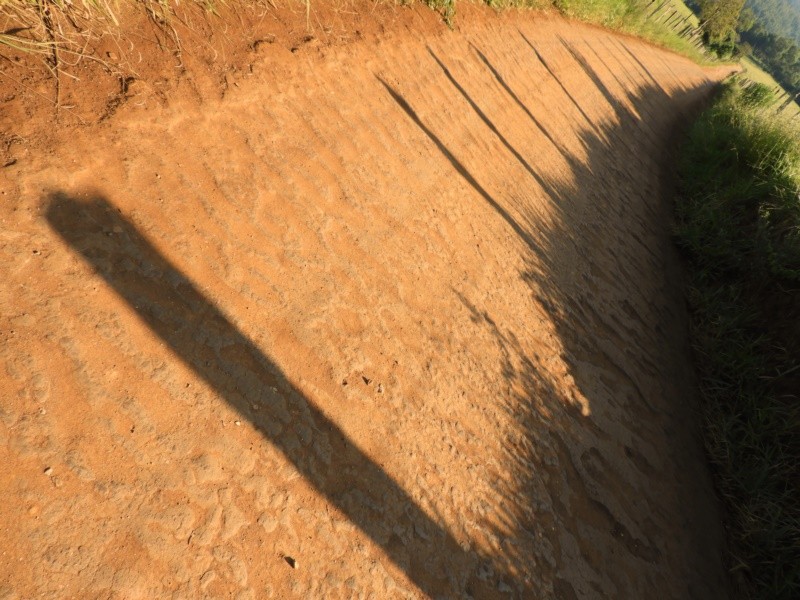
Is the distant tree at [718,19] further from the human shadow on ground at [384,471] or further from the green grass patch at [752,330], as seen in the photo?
the human shadow on ground at [384,471]

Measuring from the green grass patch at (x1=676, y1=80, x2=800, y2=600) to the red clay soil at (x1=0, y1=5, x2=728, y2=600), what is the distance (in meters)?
0.25

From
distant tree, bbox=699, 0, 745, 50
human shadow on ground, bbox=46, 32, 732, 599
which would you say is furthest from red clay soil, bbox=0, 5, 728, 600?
distant tree, bbox=699, 0, 745, 50

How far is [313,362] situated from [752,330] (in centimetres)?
467

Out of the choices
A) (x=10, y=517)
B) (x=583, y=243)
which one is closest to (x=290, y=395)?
(x=10, y=517)

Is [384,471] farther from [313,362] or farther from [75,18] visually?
[75,18]

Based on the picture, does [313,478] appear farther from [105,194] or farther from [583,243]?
[583,243]

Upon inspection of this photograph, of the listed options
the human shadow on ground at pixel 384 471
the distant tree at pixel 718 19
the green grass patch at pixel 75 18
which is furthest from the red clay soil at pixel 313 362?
the distant tree at pixel 718 19

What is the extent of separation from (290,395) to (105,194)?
1.22m

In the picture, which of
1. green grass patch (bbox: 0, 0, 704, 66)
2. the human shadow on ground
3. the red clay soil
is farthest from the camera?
green grass patch (bbox: 0, 0, 704, 66)

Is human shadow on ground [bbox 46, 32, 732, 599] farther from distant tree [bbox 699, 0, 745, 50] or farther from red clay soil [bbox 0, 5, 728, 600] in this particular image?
distant tree [bbox 699, 0, 745, 50]

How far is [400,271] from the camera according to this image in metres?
3.11

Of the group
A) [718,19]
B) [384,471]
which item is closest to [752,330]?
[384,471]

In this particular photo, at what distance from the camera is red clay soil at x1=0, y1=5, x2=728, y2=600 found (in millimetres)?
1771

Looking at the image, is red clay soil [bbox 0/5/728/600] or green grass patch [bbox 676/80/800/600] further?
green grass patch [bbox 676/80/800/600]
